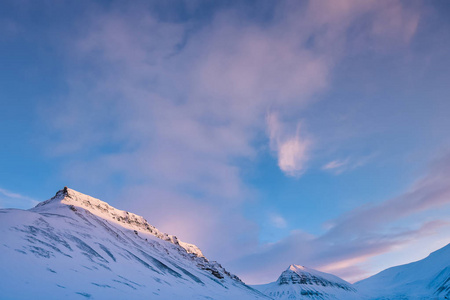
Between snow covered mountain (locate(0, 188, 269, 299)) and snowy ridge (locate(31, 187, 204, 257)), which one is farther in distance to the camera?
snowy ridge (locate(31, 187, 204, 257))

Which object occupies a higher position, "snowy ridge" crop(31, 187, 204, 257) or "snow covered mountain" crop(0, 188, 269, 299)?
"snowy ridge" crop(31, 187, 204, 257)

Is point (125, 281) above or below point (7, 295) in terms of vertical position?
above

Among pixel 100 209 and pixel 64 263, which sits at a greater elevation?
Answer: pixel 100 209

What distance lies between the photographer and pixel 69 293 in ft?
98.8

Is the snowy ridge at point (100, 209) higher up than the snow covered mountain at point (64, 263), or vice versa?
the snowy ridge at point (100, 209)

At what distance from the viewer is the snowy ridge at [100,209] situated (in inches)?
3705

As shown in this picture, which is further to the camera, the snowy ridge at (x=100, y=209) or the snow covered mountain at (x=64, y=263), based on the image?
the snowy ridge at (x=100, y=209)

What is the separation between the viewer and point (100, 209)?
11169cm

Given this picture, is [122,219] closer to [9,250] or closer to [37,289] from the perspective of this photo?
[9,250]

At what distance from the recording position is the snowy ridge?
9411 centimetres

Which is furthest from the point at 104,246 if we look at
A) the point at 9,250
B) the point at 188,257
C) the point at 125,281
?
the point at 188,257

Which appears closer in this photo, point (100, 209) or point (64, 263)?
point (64, 263)

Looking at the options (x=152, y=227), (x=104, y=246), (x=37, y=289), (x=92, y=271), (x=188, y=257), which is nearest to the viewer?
(x=37, y=289)

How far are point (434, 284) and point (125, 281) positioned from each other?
241m
